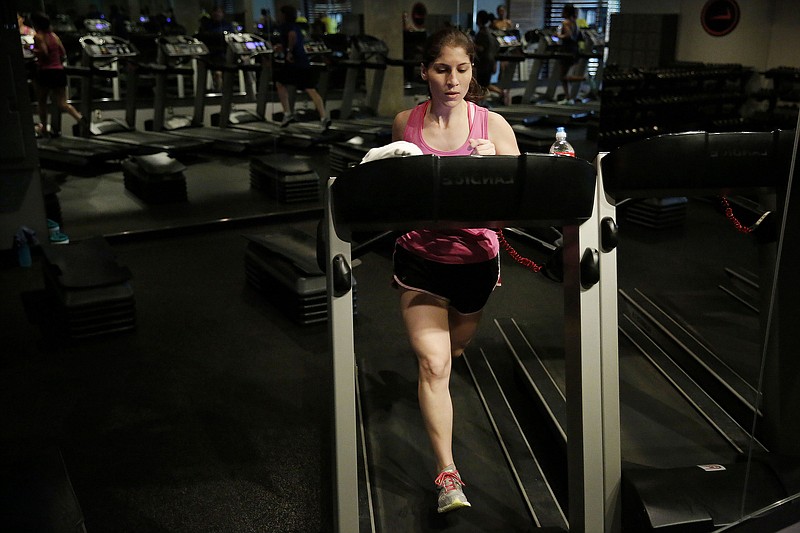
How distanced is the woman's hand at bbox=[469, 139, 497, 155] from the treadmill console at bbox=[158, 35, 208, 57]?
446 cm

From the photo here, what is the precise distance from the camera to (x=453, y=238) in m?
2.30

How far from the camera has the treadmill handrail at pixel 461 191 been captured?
1.86 m

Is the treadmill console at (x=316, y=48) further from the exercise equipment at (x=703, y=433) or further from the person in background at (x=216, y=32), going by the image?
the exercise equipment at (x=703, y=433)

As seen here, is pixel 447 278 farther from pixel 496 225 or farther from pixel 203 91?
pixel 203 91

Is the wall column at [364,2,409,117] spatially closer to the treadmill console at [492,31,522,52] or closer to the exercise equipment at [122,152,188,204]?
the treadmill console at [492,31,522,52]

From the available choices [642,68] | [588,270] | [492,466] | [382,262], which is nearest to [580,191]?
[588,270]

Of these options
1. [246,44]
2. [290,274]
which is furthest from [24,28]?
[290,274]

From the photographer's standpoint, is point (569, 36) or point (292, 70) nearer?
point (292, 70)

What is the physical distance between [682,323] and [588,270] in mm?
1960

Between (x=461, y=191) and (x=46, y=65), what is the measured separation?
448 cm

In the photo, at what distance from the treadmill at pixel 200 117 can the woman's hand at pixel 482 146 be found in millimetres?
4494

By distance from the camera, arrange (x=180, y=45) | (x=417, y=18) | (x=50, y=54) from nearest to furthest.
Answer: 1. (x=50, y=54)
2. (x=180, y=45)
3. (x=417, y=18)

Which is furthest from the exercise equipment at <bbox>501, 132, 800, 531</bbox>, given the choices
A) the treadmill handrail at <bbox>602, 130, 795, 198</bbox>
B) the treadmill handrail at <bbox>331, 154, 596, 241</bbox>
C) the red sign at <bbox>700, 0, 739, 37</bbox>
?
the red sign at <bbox>700, 0, 739, 37</bbox>

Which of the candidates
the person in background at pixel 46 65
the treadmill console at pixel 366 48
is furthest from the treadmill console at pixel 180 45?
the treadmill console at pixel 366 48
